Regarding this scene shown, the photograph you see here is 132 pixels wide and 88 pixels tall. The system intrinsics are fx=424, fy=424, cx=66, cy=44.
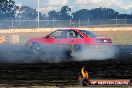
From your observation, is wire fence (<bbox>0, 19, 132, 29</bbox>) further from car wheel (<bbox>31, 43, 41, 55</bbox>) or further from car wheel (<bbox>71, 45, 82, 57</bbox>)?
car wheel (<bbox>71, 45, 82, 57</bbox>)

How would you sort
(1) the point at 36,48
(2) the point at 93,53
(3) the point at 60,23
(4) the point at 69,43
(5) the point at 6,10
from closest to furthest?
(2) the point at 93,53 < (4) the point at 69,43 < (1) the point at 36,48 < (3) the point at 60,23 < (5) the point at 6,10

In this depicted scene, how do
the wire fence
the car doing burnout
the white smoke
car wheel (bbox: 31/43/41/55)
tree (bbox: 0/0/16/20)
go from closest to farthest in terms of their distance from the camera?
the white smoke, the car doing burnout, car wheel (bbox: 31/43/41/55), the wire fence, tree (bbox: 0/0/16/20)

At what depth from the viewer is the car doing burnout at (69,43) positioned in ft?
73.2

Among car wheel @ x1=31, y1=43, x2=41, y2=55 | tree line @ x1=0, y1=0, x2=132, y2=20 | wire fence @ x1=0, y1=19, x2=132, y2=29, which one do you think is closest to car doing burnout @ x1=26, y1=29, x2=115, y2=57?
car wheel @ x1=31, y1=43, x2=41, y2=55

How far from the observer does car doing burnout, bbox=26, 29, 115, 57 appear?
2230 centimetres

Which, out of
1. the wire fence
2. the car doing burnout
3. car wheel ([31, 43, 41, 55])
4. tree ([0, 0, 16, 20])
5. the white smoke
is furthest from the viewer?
tree ([0, 0, 16, 20])

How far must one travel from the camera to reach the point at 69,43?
22.7 m

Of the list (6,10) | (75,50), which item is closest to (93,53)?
(75,50)

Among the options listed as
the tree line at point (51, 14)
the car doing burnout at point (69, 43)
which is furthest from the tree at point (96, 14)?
the car doing burnout at point (69, 43)

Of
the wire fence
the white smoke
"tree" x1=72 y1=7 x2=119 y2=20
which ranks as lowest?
the white smoke

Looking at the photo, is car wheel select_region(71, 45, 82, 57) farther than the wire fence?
No

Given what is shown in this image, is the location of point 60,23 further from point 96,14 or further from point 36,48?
point 96,14

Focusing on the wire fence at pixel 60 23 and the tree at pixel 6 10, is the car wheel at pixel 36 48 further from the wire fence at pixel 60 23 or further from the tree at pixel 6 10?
the tree at pixel 6 10

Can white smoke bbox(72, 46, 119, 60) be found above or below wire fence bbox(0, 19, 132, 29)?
below
